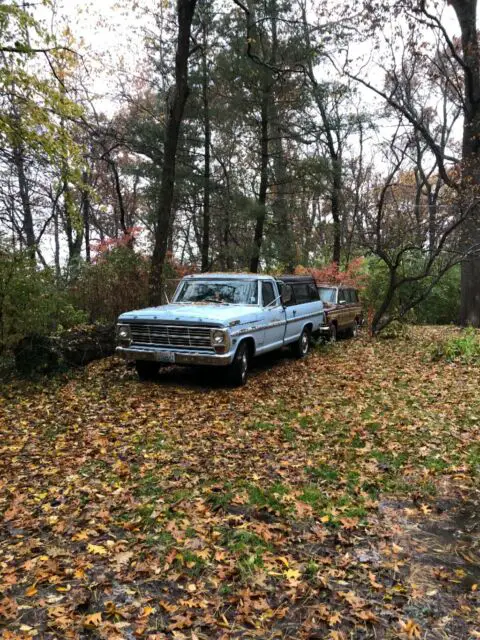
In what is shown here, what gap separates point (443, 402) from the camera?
7.50m

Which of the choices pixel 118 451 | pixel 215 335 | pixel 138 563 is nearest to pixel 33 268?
pixel 215 335

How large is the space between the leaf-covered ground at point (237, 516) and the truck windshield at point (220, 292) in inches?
87.1

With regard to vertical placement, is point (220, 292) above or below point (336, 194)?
below

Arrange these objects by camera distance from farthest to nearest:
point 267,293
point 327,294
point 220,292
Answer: point 327,294
point 267,293
point 220,292

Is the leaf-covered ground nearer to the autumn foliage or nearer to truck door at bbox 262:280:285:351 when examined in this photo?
truck door at bbox 262:280:285:351

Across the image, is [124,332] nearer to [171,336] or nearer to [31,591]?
[171,336]

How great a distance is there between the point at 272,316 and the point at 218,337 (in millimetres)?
2149

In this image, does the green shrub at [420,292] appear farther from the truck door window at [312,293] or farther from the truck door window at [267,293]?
the truck door window at [267,293]

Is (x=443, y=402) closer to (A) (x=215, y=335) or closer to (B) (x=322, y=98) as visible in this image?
(A) (x=215, y=335)

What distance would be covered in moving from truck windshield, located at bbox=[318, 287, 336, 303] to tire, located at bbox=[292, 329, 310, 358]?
290 cm

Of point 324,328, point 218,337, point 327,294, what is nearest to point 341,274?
point 327,294

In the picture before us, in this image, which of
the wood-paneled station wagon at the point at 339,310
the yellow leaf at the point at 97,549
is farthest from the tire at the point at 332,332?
the yellow leaf at the point at 97,549

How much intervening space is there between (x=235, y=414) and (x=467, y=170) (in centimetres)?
1332

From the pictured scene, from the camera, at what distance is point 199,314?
25.9 feet
